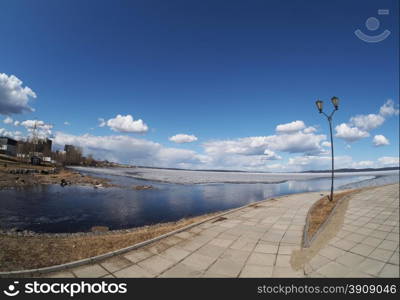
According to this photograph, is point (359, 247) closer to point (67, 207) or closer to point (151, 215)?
point (151, 215)

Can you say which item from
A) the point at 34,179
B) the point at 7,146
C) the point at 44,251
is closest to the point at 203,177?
the point at 34,179

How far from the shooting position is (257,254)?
17.5 feet

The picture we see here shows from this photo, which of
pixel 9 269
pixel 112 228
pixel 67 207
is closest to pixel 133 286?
pixel 9 269

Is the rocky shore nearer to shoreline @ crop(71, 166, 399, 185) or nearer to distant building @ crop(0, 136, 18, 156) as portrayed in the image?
shoreline @ crop(71, 166, 399, 185)

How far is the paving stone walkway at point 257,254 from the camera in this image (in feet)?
14.2

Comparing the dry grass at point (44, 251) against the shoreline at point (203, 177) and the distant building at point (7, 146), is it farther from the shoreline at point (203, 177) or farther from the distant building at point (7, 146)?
the distant building at point (7, 146)

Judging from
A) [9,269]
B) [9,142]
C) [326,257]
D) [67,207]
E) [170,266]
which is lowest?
[67,207]

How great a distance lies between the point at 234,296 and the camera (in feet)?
12.2

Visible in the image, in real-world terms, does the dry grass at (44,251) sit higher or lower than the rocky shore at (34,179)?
higher

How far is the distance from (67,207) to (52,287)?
14346 millimetres

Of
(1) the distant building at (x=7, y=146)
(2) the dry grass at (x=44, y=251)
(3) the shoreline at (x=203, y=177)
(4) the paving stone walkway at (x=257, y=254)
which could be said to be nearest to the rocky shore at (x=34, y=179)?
(3) the shoreline at (x=203, y=177)

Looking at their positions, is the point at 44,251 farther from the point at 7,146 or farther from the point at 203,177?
the point at 7,146

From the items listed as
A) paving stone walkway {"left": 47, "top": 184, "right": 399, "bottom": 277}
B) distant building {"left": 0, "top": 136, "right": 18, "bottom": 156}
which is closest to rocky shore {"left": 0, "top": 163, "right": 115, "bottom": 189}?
paving stone walkway {"left": 47, "top": 184, "right": 399, "bottom": 277}

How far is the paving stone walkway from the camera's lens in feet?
14.2
